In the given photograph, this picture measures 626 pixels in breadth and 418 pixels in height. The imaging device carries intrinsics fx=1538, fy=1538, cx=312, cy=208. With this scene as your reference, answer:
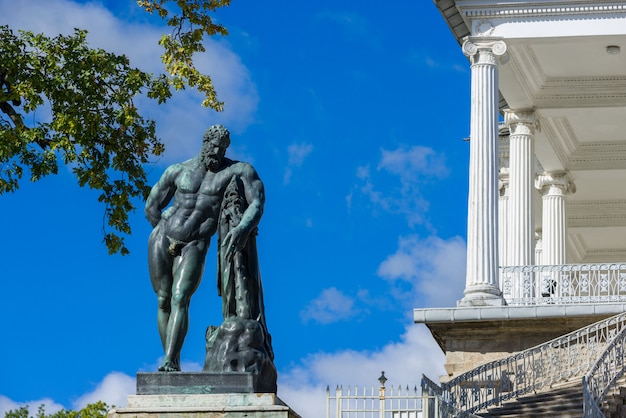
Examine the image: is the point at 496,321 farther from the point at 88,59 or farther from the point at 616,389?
the point at 88,59

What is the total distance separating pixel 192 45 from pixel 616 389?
812 cm

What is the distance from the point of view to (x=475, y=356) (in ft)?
87.2

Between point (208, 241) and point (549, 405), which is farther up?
point (208, 241)

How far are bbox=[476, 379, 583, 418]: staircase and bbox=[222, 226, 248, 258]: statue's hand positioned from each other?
29.9ft

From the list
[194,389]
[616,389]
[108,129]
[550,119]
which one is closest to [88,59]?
[108,129]

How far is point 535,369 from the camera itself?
2417 cm

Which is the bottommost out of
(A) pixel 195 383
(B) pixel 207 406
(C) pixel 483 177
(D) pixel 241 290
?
(B) pixel 207 406

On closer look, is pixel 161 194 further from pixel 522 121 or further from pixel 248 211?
pixel 522 121

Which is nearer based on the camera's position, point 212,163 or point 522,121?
point 212,163

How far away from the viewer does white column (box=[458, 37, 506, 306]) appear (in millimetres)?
27703

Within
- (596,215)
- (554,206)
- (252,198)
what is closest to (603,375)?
(252,198)

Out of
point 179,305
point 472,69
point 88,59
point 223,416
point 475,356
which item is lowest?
point 223,416

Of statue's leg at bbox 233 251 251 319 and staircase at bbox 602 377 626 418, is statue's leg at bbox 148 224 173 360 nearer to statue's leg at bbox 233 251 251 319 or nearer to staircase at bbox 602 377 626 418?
statue's leg at bbox 233 251 251 319

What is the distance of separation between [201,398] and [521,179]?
20.2m
